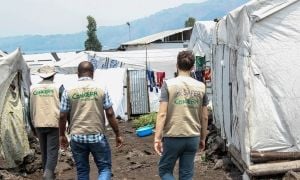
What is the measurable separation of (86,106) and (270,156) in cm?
311

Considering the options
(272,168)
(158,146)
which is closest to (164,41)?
(272,168)

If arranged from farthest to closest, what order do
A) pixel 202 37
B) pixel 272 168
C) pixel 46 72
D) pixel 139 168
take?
pixel 202 37
pixel 139 168
pixel 46 72
pixel 272 168

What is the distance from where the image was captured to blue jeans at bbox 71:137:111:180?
645 centimetres

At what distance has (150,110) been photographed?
21000 mm

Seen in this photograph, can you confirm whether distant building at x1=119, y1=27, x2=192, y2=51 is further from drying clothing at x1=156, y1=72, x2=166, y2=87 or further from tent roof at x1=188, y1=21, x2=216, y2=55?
tent roof at x1=188, y1=21, x2=216, y2=55

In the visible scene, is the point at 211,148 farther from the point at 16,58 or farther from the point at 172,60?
the point at 172,60

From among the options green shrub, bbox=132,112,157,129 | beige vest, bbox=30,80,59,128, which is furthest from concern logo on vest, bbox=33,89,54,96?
green shrub, bbox=132,112,157,129

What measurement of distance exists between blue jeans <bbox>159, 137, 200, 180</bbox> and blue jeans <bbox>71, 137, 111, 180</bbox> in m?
0.81

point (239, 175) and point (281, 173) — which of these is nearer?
point (281, 173)

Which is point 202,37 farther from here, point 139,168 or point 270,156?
point 270,156

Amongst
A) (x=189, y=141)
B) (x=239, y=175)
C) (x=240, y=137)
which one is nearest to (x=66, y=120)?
(x=189, y=141)

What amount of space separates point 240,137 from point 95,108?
2.93m

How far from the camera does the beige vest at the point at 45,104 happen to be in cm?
816

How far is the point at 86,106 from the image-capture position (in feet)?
20.8
